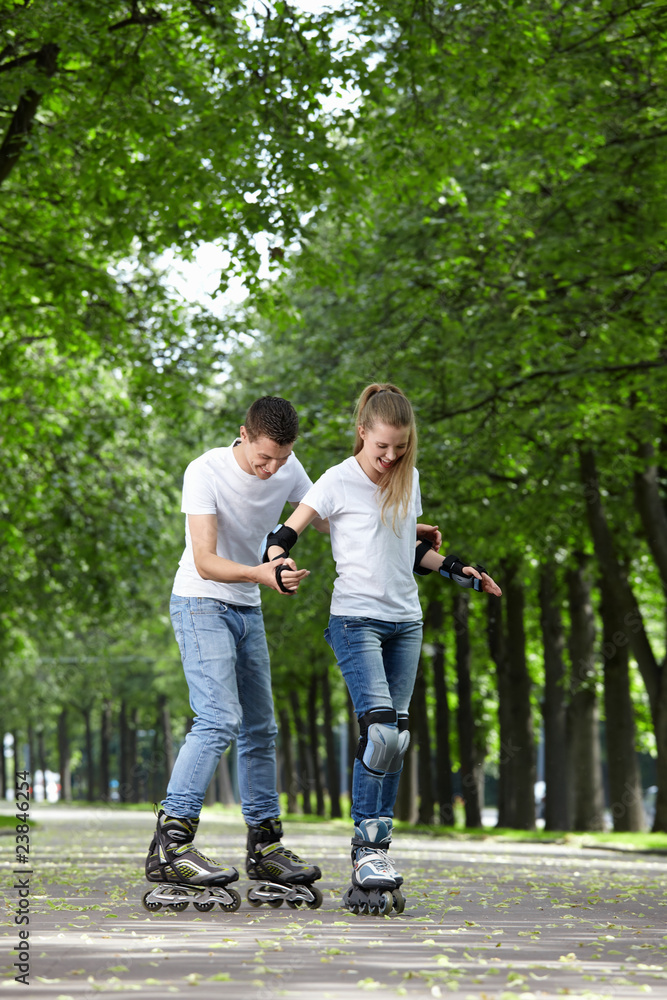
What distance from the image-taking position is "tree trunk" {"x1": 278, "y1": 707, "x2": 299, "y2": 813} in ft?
123

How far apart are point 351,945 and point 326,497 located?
2.00 m

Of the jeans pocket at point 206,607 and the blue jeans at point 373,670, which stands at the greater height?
the jeans pocket at point 206,607

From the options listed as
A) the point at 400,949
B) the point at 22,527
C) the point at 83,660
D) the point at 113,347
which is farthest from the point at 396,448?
the point at 83,660

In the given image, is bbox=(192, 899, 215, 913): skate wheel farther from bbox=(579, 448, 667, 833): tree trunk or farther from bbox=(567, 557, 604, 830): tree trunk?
bbox=(567, 557, 604, 830): tree trunk

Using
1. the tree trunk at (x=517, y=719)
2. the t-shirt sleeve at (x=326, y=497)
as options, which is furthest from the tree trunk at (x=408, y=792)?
the t-shirt sleeve at (x=326, y=497)

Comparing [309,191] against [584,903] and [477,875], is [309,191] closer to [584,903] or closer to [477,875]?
[477,875]

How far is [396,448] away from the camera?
18.2 feet

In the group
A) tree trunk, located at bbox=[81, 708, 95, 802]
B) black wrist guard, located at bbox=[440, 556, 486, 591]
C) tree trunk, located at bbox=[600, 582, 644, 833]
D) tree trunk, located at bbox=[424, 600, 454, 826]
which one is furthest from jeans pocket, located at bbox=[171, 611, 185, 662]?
tree trunk, located at bbox=[81, 708, 95, 802]

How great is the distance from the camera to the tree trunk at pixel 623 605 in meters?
16.4

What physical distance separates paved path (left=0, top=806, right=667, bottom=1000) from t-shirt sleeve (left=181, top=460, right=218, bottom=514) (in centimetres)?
172

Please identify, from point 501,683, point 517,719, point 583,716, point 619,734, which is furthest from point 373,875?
point 501,683

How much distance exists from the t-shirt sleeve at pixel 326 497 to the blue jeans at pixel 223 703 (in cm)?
58

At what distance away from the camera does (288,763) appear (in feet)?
125

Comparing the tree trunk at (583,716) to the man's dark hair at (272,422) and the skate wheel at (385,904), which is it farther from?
the man's dark hair at (272,422)
